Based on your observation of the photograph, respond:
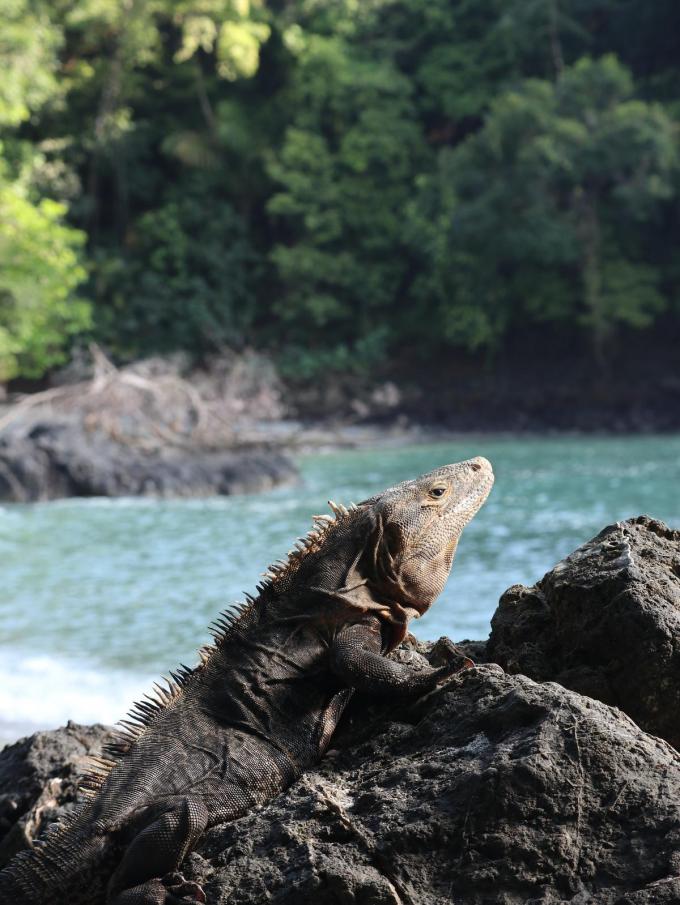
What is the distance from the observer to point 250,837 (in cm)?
239

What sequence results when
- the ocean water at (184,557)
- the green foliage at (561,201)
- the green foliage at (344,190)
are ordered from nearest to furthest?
1. the ocean water at (184,557)
2. the green foliage at (561,201)
3. the green foliage at (344,190)

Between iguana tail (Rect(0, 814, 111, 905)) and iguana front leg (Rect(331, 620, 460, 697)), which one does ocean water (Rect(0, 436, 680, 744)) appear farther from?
iguana front leg (Rect(331, 620, 460, 697))

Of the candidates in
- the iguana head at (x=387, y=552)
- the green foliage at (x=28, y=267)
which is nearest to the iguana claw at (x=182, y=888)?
the iguana head at (x=387, y=552)

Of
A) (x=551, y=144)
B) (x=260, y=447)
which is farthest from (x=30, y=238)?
(x=551, y=144)

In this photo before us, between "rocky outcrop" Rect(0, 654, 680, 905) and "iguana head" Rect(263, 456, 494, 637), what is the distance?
0.43 meters

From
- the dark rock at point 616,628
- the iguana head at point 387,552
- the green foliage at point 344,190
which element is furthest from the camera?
the green foliage at point 344,190

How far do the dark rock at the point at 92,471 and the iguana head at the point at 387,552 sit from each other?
58.0 feet

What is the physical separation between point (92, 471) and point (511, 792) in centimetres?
1884

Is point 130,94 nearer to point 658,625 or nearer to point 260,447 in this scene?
point 260,447

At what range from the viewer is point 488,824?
2203 millimetres

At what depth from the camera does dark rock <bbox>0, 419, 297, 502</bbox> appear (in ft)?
66.2

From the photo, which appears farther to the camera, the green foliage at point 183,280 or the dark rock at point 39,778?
the green foliage at point 183,280

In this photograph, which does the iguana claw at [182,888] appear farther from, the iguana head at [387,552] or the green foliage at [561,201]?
the green foliage at [561,201]

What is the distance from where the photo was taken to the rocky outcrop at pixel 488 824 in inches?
84.3
